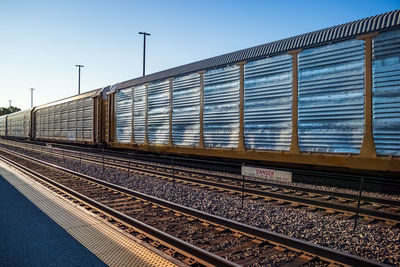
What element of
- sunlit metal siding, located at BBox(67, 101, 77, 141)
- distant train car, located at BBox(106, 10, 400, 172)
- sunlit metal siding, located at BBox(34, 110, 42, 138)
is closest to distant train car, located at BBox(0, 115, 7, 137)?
sunlit metal siding, located at BBox(34, 110, 42, 138)

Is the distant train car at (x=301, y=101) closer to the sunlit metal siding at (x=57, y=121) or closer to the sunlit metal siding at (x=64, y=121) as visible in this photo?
the sunlit metal siding at (x=64, y=121)

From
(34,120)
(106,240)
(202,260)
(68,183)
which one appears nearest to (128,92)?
(68,183)

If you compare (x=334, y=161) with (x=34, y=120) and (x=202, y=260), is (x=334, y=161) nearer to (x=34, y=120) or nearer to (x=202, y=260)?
(x=202, y=260)

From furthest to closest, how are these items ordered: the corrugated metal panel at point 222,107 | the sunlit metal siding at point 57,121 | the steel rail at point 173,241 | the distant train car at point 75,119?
the sunlit metal siding at point 57,121, the distant train car at point 75,119, the corrugated metal panel at point 222,107, the steel rail at point 173,241

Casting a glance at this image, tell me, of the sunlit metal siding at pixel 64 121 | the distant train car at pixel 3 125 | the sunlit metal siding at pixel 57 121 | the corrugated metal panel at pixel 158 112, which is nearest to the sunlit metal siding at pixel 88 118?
the sunlit metal siding at pixel 64 121

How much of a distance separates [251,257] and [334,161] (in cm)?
440

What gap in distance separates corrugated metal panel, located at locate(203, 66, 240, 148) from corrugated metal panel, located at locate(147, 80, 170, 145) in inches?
101

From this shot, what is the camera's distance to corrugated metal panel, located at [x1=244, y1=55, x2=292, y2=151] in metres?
8.89

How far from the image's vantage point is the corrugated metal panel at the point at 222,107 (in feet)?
34.3

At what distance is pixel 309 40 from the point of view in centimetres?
849

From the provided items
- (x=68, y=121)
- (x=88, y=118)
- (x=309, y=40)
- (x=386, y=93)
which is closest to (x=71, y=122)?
(x=68, y=121)

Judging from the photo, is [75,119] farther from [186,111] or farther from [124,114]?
[186,111]

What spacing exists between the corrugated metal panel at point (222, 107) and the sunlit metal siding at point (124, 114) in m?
6.02

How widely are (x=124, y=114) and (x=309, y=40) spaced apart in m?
11.0
